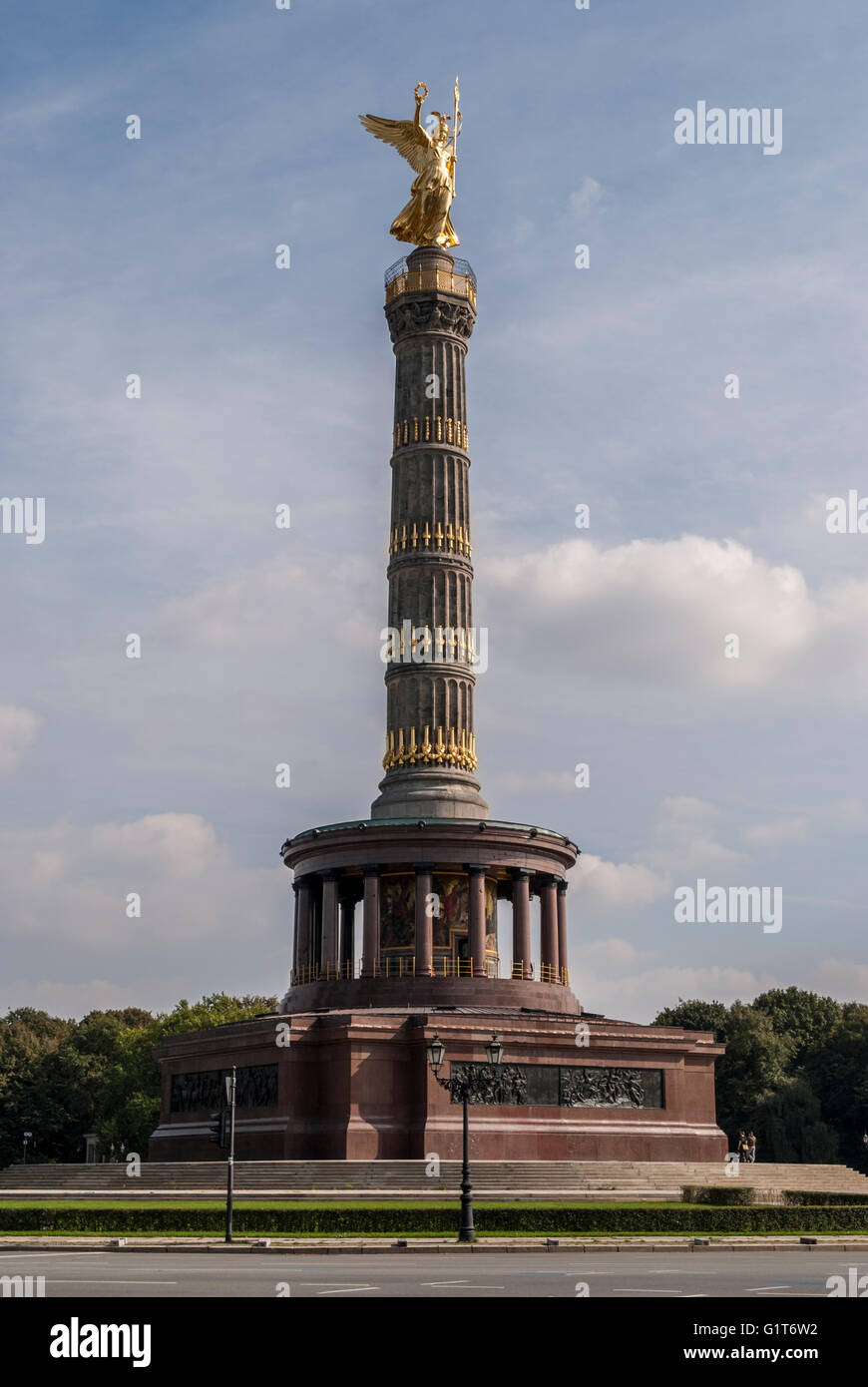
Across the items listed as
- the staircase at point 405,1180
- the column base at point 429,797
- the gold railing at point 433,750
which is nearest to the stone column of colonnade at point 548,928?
the column base at point 429,797

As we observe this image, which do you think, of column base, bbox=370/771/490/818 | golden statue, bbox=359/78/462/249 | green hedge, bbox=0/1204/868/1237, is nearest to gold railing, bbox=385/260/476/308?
golden statue, bbox=359/78/462/249

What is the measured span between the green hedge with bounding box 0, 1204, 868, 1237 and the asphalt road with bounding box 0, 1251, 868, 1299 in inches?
119

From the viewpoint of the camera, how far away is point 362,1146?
39562 millimetres

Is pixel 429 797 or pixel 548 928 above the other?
pixel 429 797

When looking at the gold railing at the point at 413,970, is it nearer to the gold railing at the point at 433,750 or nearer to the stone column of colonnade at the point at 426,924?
the stone column of colonnade at the point at 426,924

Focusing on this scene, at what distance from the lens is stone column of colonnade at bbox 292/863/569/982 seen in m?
46.3

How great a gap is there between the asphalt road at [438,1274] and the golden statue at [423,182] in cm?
4070

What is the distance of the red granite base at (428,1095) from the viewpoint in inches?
1574

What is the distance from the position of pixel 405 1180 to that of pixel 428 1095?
4.16 m

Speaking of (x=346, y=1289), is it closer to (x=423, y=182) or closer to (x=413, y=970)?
(x=413, y=970)

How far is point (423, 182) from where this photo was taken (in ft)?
183

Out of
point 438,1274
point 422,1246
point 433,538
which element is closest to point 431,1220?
point 422,1246

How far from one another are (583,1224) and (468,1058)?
1270 centimetres
